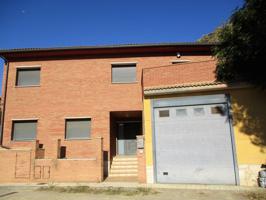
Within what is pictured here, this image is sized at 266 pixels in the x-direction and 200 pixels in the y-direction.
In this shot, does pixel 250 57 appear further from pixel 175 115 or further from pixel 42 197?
pixel 42 197

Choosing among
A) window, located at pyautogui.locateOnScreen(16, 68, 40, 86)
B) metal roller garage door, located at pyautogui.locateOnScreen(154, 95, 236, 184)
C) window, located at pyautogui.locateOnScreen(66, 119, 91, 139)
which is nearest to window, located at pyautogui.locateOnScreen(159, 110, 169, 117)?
metal roller garage door, located at pyautogui.locateOnScreen(154, 95, 236, 184)

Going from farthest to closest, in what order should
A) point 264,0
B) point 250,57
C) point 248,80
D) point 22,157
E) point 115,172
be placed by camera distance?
1. point 115,172
2. point 22,157
3. point 248,80
4. point 250,57
5. point 264,0

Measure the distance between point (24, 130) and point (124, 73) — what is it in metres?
7.14

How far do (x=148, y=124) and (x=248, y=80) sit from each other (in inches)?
192

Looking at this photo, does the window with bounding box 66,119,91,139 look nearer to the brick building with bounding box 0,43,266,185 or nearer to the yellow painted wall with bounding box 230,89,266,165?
the brick building with bounding box 0,43,266,185

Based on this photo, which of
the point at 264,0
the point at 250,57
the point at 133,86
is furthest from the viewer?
the point at 133,86

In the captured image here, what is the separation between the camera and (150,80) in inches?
535

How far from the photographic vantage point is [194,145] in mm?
12406

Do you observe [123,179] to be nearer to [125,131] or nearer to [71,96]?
[125,131]

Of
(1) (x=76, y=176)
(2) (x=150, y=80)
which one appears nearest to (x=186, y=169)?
(2) (x=150, y=80)

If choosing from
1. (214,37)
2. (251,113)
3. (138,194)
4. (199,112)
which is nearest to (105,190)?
(138,194)

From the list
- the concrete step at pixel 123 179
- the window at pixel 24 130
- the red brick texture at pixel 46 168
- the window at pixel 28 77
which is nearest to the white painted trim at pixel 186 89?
the red brick texture at pixel 46 168

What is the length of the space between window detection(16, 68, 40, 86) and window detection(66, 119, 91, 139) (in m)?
3.49

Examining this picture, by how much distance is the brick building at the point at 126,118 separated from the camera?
12.1 meters
